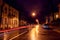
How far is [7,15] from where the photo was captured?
144ft

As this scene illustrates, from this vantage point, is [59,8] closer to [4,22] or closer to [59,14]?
[59,14]

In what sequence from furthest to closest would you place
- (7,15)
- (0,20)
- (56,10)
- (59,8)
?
(56,10) < (59,8) < (7,15) < (0,20)

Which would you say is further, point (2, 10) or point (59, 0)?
point (59, 0)

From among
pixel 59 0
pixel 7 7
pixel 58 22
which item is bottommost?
pixel 58 22

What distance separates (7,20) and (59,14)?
88.0ft

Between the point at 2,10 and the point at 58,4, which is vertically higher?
the point at 58,4

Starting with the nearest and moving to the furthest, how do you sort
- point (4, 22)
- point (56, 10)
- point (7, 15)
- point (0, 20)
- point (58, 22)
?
point (0, 20) < point (4, 22) < point (7, 15) < point (58, 22) < point (56, 10)

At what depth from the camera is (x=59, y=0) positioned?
215 ft

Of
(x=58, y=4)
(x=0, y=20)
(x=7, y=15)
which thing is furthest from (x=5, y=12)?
(x=58, y=4)

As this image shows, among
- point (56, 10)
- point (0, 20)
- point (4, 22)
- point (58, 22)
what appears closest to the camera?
point (0, 20)

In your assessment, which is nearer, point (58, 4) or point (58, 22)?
point (58, 22)

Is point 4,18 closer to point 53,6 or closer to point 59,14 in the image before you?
point 59,14

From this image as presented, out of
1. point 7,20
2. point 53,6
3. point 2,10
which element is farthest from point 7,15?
point 53,6

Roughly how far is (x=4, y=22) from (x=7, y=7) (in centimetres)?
522
